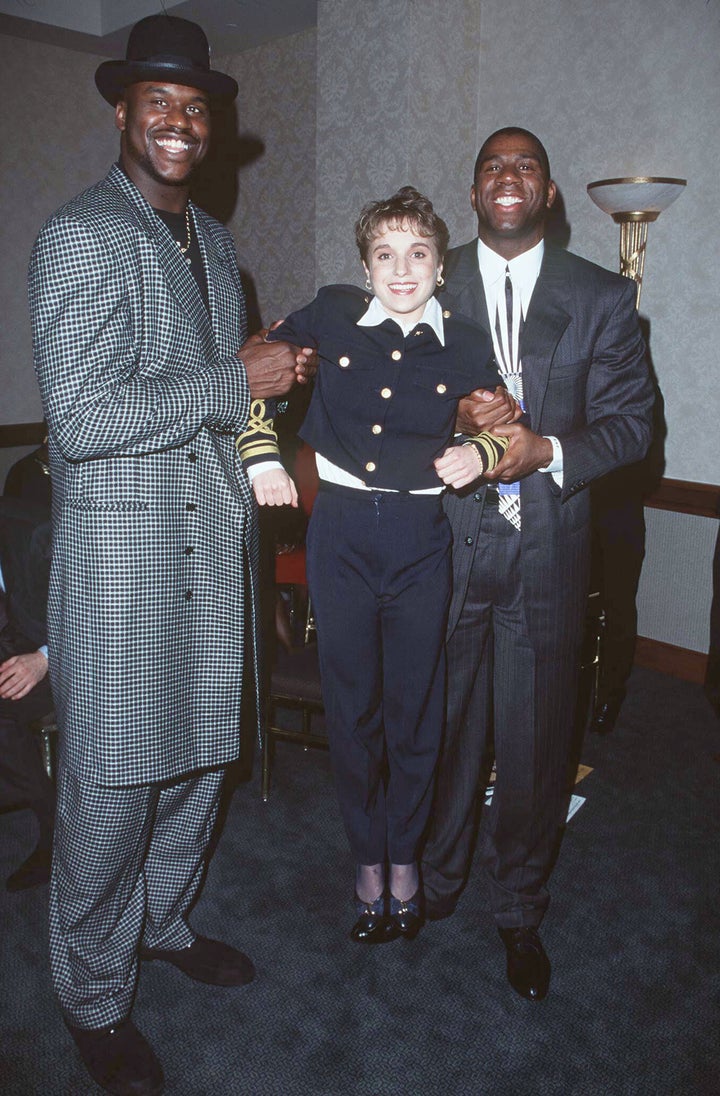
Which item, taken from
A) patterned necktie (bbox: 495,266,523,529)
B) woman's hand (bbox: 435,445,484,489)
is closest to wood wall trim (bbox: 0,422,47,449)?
patterned necktie (bbox: 495,266,523,529)

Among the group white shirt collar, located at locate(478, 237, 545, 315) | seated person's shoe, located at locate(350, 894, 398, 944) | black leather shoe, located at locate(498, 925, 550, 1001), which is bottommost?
black leather shoe, located at locate(498, 925, 550, 1001)

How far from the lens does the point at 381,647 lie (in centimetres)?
210

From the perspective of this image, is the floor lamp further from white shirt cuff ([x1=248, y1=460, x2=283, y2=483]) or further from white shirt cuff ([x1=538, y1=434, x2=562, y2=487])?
white shirt cuff ([x1=248, y1=460, x2=283, y2=483])

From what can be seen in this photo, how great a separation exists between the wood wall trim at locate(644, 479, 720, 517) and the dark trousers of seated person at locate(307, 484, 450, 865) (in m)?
2.58

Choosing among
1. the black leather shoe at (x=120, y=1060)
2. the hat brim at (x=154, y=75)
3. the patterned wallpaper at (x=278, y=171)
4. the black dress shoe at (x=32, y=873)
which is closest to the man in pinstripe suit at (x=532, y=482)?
the hat brim at (x=154, y=75)

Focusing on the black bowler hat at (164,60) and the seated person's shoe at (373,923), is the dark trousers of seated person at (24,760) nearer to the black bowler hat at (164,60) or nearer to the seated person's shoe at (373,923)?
the seated person's shoe at (373,923)

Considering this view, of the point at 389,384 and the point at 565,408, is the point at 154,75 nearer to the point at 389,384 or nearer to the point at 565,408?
the point at 389,384

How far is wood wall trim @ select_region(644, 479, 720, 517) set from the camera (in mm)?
4145

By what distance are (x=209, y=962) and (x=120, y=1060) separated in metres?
0.35

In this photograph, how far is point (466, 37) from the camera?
14.1ft

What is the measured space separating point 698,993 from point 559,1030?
412 mm

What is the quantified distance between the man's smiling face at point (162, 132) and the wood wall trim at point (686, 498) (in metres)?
3.14

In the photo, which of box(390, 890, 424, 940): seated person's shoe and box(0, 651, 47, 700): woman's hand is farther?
box(0, 651, 47, 700): woman's hand

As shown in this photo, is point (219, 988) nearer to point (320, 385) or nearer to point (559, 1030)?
point (559, 1030)
